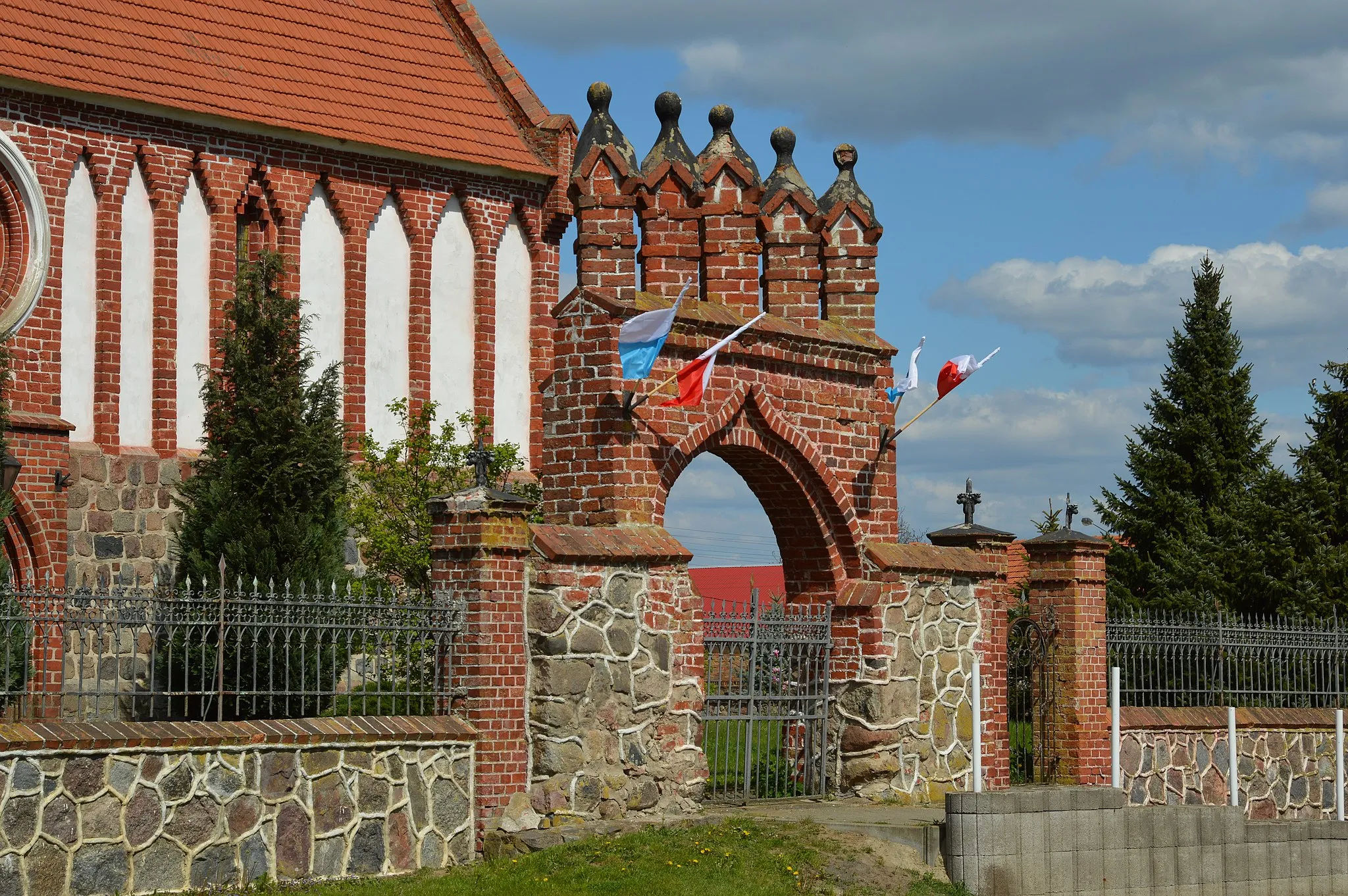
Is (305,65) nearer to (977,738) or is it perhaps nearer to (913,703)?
(913,703)

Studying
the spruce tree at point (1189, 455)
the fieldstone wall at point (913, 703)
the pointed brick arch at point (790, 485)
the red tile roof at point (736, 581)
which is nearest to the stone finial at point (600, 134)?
the pointed brick arch at point (790, 485)

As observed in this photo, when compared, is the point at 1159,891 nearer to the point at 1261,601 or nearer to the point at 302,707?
the point at 302,707

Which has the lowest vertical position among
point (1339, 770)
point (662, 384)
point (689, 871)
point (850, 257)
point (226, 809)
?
point (689, 871)

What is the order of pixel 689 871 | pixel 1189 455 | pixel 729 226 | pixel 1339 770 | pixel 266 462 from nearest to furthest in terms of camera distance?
pixel 689 871 < pixel 729 226 < pixel 1339 770 < pixel 266 462 < pixel 1189 455

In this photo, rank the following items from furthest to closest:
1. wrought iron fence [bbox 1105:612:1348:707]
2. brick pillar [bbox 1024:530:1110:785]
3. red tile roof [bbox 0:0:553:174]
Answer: red tile roof [bbox 0:0:553:174]
wrought iron fence [bbox 1105:612:1348:707]
brick pillar [bbox 1024:530:1110:785]

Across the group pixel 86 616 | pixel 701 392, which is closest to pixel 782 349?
pixel 701 392

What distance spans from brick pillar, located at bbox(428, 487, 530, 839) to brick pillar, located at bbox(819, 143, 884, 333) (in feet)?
13.7

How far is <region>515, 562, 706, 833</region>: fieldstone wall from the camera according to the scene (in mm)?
13891

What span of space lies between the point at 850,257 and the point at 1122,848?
5.54 metres

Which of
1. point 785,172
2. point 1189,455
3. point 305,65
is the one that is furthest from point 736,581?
point 785,172

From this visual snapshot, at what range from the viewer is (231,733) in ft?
40.9

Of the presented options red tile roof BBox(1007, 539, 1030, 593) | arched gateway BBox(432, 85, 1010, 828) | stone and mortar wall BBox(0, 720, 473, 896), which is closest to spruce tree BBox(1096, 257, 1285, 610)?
red tile roof BBox(1007, 539, 1030, 593)

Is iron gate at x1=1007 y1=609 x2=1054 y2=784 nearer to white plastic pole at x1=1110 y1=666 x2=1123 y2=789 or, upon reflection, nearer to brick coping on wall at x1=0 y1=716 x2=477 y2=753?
white plastic pole at x1=1110 y1=666 x2=1123 y2=789

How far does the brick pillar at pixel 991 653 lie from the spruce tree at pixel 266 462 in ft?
19.4
